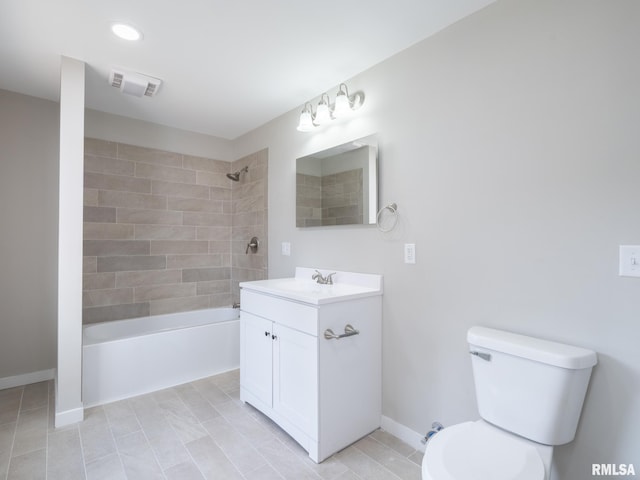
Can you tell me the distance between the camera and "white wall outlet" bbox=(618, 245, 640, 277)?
3.93ft

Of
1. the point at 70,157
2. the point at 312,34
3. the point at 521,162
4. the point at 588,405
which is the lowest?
the point at 588,405

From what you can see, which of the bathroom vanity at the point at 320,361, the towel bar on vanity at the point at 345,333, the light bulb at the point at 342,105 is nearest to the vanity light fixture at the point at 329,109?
the light bulb at the point at 342,105

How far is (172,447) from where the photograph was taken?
6.18 ft

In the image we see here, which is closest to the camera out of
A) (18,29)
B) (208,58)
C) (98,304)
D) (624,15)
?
(624,15)

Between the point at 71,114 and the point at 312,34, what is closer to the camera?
the point at 312,34

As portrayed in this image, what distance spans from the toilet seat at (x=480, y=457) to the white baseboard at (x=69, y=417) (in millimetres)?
2279

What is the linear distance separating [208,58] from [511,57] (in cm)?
178

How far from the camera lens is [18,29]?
1.85 metres

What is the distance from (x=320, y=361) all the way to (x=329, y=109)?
1.76m

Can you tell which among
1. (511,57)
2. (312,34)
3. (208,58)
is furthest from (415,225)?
(208,58)

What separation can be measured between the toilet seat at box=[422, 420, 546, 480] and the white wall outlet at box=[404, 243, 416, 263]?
2.93 feet

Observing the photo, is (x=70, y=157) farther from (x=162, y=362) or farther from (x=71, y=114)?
(x=162, y=362)

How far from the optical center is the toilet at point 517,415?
3.57 feet

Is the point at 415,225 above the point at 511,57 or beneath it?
beneath
